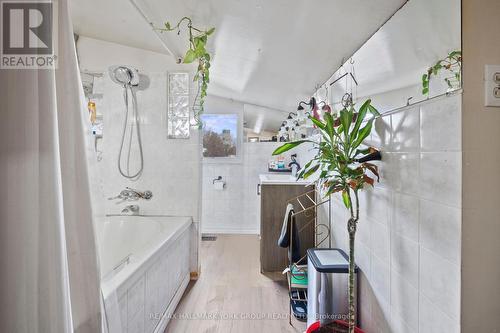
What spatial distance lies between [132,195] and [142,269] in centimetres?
123

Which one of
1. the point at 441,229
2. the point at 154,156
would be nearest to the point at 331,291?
the point at 441,229

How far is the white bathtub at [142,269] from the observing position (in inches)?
45.8

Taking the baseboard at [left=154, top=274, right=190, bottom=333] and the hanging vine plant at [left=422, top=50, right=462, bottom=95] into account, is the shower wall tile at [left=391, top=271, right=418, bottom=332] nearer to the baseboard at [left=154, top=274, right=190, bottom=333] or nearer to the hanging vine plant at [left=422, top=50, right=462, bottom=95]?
the hanging vine plant at [left=422, top=50, right=462, bottom=95]

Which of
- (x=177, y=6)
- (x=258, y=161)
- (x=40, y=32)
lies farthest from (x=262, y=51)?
(x=258, y=161)

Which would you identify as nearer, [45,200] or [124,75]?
[45,200]

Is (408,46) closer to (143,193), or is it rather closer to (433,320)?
(433,320)

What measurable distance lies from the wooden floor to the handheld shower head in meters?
2.06

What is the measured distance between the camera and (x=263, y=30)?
1.65 metres

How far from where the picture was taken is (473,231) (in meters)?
0.81

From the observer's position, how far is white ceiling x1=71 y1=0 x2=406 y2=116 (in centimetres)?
135

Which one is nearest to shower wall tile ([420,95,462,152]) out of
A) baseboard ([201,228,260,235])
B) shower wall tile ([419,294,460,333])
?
shower wall tile ([419,294,460,333])

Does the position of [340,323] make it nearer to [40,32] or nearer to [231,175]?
[40,32]

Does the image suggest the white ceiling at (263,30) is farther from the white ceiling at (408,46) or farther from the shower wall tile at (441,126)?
the shower wall tile at (441,126)

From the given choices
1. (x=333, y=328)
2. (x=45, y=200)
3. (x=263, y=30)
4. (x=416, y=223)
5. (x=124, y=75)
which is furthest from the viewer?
(x=124, y=75)
